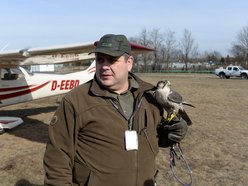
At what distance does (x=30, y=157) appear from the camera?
251 inches

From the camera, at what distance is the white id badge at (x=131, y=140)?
2.25 m

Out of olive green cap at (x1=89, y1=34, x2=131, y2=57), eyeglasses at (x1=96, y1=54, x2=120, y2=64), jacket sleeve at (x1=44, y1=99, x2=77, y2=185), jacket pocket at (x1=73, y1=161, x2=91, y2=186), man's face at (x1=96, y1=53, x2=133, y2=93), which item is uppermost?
olive green cap at (x1=89, y1=34, x2=131, y2=57)

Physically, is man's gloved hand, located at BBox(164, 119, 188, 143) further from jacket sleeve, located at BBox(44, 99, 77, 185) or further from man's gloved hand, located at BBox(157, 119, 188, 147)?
jacket sleeve, located at BBox(44, 99, 77, 185)

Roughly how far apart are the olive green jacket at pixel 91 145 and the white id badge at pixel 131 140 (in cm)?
2

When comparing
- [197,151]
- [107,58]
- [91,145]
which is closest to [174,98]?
[107,58]

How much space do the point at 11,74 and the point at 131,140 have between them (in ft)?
29.7

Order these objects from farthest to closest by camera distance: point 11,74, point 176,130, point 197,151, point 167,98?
point 11,74 < point 197,151 < point 176,130 < point 167,98

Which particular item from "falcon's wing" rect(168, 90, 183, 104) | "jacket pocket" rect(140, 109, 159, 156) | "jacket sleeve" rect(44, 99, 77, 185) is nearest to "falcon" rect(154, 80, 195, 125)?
"falcon's wing" rect(168, 90, 183, 104)

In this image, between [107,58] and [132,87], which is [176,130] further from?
[107,58]

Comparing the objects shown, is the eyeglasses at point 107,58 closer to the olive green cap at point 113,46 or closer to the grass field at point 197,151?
the olive green cap at point 113,46

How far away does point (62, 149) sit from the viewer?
7.28ft

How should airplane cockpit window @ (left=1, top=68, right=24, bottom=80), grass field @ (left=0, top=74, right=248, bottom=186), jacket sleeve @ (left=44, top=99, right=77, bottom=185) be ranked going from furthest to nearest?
1. airplane cockpit window @ (left=1, top=68, right=24, bottom=80)
2. grass field @ (left=0, top=74, right=248, bottom=186)
3. jacket sleeve @ (left=44, top=99, right=77, bottom=185)

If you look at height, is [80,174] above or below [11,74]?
below

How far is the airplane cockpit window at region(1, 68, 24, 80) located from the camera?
10502 mm
